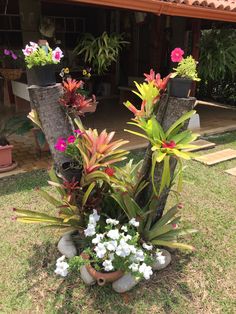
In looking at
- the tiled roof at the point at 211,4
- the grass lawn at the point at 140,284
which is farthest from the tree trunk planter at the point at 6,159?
the tiled roof at the point at 211,4

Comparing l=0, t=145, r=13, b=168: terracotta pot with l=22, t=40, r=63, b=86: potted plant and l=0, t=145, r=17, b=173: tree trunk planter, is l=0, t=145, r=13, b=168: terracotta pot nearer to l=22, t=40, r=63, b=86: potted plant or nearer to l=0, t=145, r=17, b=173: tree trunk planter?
l=0, t=145, r=17, b=173: tree trunk planter

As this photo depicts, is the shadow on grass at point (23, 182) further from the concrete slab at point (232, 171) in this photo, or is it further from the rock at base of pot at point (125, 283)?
the concrete slab at point (232, 171)

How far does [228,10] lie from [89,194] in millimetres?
5014

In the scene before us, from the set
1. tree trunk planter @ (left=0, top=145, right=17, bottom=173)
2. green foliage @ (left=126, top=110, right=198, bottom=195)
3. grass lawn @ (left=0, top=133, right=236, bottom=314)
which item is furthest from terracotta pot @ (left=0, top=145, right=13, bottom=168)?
green foliage @ (left=126, top=110, right=198, bottom=195)

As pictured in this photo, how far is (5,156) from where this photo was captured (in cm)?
450

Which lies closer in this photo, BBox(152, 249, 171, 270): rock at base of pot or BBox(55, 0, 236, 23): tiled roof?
BBox(152, 249, 171, 270): rock at base of pot

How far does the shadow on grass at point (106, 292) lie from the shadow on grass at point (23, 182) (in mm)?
1385

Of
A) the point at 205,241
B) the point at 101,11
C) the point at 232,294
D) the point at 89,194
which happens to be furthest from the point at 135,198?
the point at 101,11

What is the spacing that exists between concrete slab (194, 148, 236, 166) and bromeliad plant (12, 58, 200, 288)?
2.41m

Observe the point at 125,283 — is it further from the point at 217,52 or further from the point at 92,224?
the point at 217,52

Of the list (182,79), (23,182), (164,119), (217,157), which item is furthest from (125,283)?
(217,157)

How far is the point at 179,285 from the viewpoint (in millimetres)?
2609

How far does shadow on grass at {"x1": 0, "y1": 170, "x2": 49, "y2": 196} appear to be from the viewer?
4012mm

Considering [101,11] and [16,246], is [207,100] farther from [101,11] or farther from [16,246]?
[16,246]
